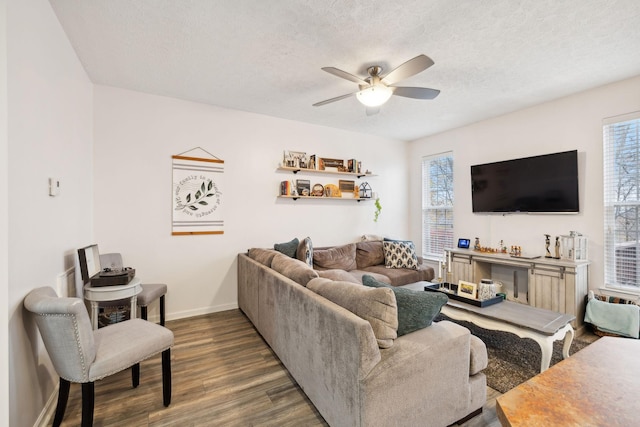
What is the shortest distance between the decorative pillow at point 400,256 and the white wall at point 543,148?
3.42ft

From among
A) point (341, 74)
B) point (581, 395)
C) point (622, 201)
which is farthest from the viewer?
point (622, 201)

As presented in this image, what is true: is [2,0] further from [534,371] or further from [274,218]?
[534,371]

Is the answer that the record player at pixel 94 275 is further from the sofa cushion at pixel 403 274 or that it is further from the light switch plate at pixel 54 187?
the sofa cushion at pixel 403 274

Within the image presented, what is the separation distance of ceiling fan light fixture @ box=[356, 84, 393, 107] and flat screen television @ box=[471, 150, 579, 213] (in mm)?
2414

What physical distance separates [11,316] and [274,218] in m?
2.85

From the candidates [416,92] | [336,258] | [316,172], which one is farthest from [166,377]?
[316,172]

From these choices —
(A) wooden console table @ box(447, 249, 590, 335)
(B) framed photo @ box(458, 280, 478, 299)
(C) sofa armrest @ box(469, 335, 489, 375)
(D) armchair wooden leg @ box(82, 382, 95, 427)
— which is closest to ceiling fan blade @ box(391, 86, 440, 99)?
(B) framed photo @ box(458, 280, 478, 299)

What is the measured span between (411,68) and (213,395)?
286 cm

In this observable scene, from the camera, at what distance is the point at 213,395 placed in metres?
1.99

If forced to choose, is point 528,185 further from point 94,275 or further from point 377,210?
point 94,275

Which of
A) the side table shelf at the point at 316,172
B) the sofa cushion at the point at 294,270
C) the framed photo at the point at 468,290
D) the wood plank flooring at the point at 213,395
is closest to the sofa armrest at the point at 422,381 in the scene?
the wood plank flooring at the point at 213,395

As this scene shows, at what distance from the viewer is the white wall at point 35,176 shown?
4.66 ft

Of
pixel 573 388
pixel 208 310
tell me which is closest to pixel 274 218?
pixel 208 310

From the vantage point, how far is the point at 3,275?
128 centimetres
